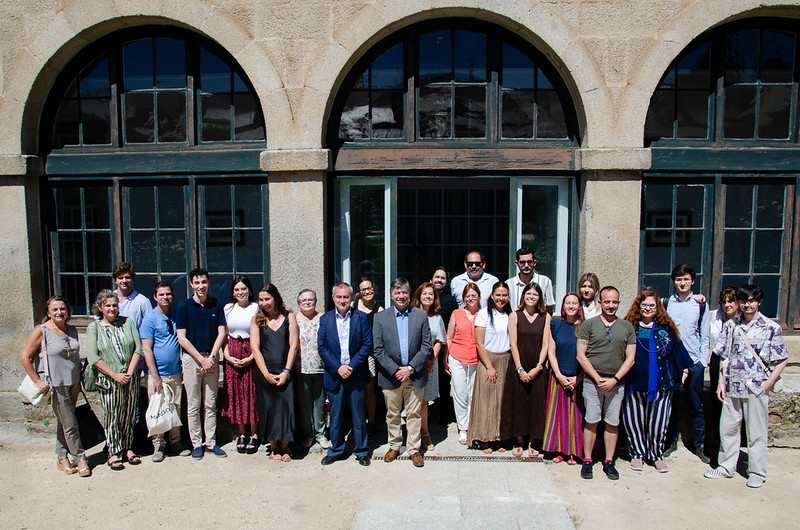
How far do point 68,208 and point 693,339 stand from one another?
23.1ft

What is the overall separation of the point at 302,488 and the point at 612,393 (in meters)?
2.82

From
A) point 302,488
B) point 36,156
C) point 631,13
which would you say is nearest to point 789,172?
point 631,13

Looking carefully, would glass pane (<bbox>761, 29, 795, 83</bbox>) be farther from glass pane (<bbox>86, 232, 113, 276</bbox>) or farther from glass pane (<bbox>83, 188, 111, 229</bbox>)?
glass pane (<bbox>86, 232, 113, 276</bbox>)

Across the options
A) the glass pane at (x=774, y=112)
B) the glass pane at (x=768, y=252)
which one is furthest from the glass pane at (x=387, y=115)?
the glass pane at (x=768, y=252)

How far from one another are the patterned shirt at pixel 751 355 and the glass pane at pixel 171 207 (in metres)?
5.87

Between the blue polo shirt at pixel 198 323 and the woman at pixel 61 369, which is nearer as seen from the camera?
the woman at pixel 61 369

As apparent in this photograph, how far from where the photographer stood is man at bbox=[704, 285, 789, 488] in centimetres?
484

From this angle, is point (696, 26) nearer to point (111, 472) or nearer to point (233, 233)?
point (233, 233)

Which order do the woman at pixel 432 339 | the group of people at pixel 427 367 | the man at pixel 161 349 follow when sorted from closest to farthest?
the group of people at pixel 427 367 < the man at pixel 161 349 < the woman at pixel 432 339

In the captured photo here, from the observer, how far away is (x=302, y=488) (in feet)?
15.6

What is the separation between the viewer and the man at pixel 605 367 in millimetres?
4875

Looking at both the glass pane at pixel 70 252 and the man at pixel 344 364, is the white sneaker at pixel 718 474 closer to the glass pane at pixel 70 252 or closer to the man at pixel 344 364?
the man at pixel 344 364

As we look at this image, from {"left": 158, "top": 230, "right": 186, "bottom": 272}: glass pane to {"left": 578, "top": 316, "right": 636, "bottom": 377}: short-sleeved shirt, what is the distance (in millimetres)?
4598

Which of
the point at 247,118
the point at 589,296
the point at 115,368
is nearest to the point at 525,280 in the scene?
the point at 589,296
